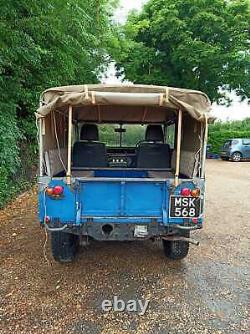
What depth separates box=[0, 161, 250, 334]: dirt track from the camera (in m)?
2.99

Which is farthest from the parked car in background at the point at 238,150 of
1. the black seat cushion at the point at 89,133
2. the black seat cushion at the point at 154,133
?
A: the black seat cushion at the point at 89,133

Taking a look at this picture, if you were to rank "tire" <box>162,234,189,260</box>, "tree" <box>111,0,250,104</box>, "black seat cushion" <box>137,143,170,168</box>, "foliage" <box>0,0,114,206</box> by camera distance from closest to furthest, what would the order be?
"tire" <box>162,234,189,260</box> < "black seat cushion" <box>137,143,170,168</box> < "foliage" <box>0,0,114,206</box> < "tree" <box>111,0,250,104</box>

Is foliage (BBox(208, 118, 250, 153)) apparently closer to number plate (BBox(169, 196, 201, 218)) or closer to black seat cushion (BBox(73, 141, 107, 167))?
black seat cushion (BBox(73, 141, 107, 167))

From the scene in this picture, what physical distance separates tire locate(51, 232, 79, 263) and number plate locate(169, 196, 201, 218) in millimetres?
1397

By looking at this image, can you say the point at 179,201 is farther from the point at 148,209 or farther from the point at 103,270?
the point at 103,270

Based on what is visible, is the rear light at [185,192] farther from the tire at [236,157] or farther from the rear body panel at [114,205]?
the tire at [236,157]

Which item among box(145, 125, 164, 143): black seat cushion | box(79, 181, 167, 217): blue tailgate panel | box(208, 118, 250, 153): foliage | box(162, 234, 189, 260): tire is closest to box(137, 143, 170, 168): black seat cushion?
box(145, 125, 164, 143): black seat cushion

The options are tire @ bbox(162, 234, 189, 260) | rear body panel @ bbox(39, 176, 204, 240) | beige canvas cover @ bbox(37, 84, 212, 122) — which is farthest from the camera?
tire @ bbox(162, 234, 189, 260)

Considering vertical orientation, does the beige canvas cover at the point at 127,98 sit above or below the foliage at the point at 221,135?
above

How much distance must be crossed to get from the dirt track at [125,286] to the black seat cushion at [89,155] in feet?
Result: 4.40

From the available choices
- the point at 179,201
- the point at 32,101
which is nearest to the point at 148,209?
the point at 179,201

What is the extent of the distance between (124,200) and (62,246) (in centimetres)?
108

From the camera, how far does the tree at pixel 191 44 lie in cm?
1906

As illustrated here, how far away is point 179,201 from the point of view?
3.64m
